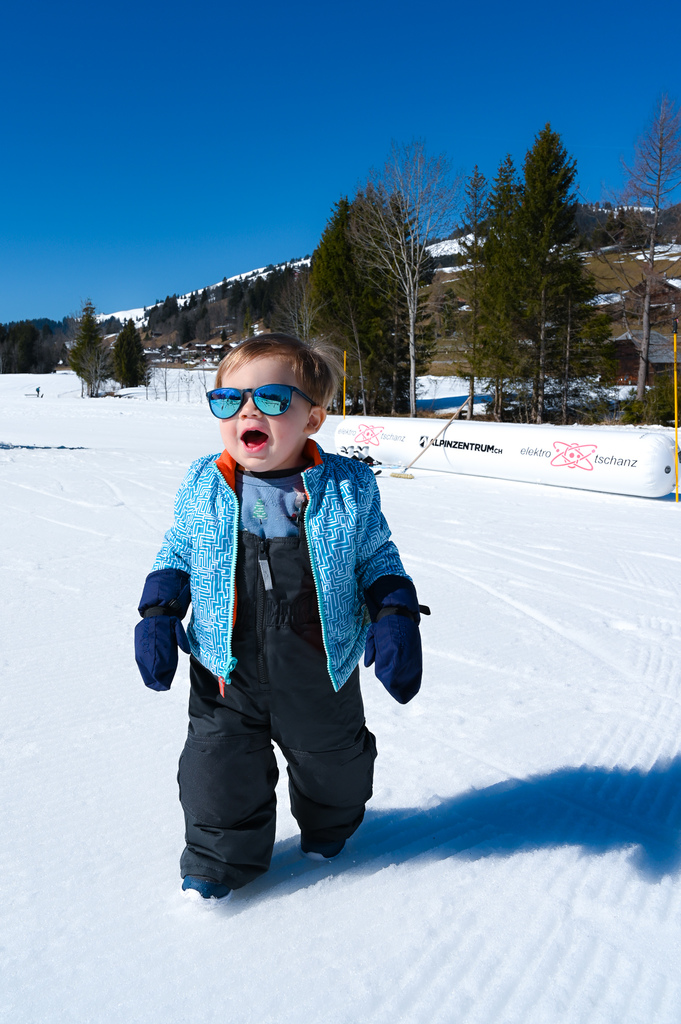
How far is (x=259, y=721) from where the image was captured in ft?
5.54

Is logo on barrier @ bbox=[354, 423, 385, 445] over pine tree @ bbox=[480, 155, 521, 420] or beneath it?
beneath

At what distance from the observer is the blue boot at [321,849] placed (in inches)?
71.5

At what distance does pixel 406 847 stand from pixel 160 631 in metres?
0.97

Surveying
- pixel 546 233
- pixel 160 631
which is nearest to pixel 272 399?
pixel 160 631

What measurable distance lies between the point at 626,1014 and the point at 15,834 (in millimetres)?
1635

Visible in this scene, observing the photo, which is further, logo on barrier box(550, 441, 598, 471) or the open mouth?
logo on barrier box(550, 441, 598, 471)

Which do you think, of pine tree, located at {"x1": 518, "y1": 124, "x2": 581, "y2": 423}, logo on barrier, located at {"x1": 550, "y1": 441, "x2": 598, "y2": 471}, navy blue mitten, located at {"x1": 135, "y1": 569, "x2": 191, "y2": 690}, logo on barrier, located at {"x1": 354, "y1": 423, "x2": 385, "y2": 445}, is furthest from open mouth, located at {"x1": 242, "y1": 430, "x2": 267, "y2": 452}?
pine tree, located at {"x1": 518, "y1": 124, "x2": 581, "y2": 423}

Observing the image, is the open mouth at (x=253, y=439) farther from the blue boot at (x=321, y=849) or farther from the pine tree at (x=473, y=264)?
the pine tree at (x=473, y=264)

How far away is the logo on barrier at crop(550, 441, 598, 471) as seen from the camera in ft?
29.8

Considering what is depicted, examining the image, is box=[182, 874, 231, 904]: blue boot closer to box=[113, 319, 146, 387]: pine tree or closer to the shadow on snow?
the shadow on snow

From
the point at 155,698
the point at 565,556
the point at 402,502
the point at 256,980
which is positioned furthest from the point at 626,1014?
the point at 402,502

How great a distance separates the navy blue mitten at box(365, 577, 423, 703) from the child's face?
1.43 feet

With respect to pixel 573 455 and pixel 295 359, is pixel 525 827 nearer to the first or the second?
pixel 295 359

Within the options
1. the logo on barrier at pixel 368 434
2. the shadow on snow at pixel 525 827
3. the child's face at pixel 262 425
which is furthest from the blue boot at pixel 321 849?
the logo on barrier at pixel 368 434
